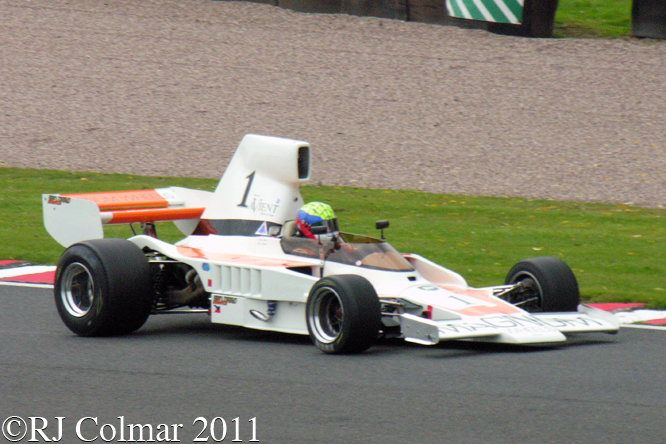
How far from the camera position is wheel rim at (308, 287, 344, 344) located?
25.7ft

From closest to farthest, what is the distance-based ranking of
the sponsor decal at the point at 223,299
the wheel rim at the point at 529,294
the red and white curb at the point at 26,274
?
the sponsor decal at the point at 223,299, the wheel rim at the point at 529,294, the red and white curb at the point at 26,274

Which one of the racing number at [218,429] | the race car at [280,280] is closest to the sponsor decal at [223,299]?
the race car at [280,280]

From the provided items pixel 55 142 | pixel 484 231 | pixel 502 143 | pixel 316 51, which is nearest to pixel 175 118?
pixel 55 142

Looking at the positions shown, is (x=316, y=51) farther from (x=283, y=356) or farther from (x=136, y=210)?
(x=283, y=356)

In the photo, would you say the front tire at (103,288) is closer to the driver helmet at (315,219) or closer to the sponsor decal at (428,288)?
the driver helmet at (315,219)

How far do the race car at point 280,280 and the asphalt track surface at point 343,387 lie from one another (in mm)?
199

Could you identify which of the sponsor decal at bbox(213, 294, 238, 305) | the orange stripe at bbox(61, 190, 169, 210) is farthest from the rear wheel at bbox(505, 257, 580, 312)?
the orange stripe at bbox(61, 190, 169, 210)

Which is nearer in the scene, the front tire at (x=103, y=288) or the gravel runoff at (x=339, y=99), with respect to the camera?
the front tire at (x=103, y=288)

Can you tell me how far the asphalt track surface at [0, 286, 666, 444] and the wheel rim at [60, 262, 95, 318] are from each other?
0.25 metres

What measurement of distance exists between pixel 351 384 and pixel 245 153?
3509 millimetres

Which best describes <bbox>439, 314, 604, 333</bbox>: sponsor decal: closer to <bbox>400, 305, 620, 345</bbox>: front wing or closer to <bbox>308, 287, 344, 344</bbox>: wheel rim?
<bbox>400, 305, 620, 345</bbox>: front wing

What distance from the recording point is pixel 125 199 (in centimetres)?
995

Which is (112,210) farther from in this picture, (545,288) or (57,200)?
(545,288)

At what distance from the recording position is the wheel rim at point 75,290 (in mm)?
8766
